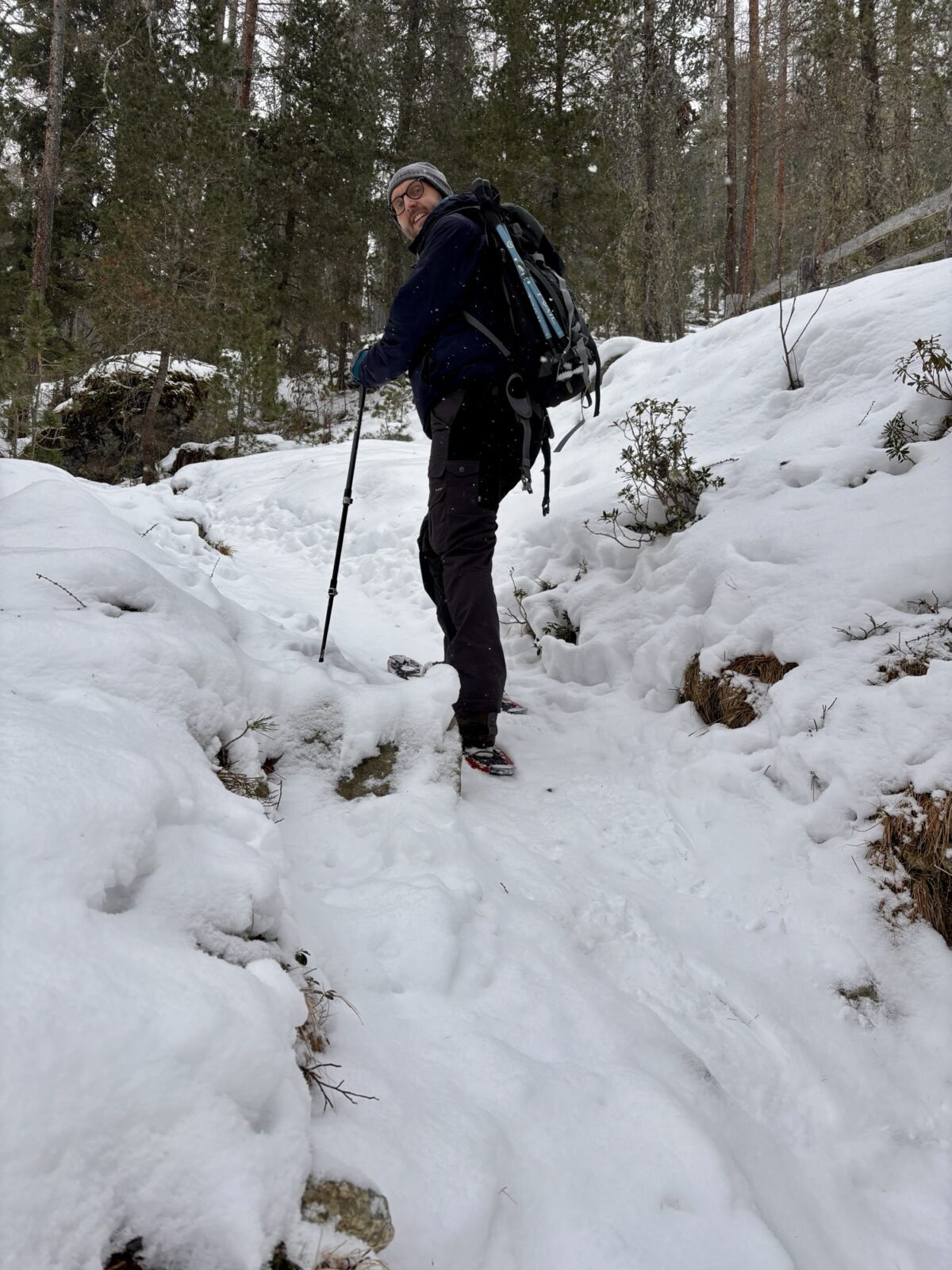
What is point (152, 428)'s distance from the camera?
12.9 metres

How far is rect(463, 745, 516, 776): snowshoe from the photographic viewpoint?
3.12 metres

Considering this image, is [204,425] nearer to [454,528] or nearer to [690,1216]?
[454,528]

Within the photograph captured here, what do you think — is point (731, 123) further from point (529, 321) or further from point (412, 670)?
point (412, 670)

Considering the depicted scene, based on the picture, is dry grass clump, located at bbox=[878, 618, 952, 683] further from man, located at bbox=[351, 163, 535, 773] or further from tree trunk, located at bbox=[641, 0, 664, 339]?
tree trunk, located at bbox=[641, 0, 664, 339]

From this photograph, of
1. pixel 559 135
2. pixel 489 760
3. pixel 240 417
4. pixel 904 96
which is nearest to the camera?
pixel 489 760

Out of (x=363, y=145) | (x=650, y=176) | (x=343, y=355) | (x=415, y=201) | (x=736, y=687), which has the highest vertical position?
(x=363, y=145)

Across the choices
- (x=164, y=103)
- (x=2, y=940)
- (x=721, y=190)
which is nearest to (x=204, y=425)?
(x=164, y=103)

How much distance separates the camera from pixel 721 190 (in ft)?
94.7

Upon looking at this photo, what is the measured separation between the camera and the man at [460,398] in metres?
2.85

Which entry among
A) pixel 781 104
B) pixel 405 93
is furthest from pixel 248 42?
pixel 781 104

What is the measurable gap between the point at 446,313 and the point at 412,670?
1894 millimetres

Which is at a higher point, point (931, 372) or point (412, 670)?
→ point (931, 372)

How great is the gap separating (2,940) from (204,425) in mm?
13985

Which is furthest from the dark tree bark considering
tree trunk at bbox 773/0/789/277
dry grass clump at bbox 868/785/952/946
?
dry grass clump at bbox 868/785/952/946
